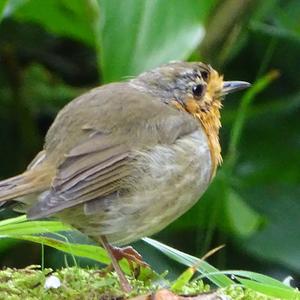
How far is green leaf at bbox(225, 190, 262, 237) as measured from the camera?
4.13m

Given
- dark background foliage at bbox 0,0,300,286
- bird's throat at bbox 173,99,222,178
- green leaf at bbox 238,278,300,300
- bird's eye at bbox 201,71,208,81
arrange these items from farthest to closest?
dark background foliage at bbox 0,0,300,286 < bird's eye at bbox 201,71,208,81 < bird's throat at bbox 173,99,222,178 < green leaf at bbox 238,278,300,300

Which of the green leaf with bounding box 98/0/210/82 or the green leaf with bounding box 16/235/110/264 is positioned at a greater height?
the green leaf with bounding box 98/0/210/82

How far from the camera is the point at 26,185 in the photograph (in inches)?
120

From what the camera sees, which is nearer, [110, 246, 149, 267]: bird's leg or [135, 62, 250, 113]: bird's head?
[110, 246, 149, 267]: bird's leg

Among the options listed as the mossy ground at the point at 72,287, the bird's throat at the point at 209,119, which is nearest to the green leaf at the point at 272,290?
the mossy ground at the point at 72,287

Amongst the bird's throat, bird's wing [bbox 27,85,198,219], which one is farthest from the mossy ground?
the bird's throat

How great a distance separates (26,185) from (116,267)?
1.25 feet

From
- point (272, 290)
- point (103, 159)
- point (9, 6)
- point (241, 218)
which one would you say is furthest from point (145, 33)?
point (272, 290)

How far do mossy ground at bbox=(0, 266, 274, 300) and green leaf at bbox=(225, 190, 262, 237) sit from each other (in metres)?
1.30

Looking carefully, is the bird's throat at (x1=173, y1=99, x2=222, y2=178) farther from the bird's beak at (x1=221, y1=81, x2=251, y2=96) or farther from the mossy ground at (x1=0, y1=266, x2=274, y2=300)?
the mossy ground at (x1=0, y1=266, x2=274, y2=300)

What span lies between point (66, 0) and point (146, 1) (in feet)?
1.44

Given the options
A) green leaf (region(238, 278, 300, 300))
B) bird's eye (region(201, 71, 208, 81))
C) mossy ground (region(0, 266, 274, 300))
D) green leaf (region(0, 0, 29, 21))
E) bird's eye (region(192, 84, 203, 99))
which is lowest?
mossy ground (region(0, 266, 274, 300))

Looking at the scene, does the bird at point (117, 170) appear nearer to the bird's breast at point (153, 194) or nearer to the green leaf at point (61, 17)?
the bird's breast at point (153, 194)

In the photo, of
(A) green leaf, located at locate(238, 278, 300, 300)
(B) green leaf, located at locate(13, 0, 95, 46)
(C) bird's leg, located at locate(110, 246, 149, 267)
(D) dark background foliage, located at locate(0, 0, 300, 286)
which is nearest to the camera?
(A) green leaf, located at locate(238, 278, 300, 300)
